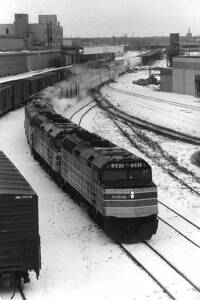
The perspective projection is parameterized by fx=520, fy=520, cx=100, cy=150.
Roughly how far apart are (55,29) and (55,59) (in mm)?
68445

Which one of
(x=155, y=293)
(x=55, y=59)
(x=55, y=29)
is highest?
(x=55, y=29)

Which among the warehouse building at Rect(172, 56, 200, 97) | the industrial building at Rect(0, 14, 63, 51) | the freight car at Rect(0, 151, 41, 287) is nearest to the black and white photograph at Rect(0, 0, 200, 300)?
the freight car at Rect(0, 151, 41, 287)

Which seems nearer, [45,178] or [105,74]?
[45,178]

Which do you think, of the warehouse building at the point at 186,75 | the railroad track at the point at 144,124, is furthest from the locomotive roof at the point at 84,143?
the warehouse building at the point at 186,75

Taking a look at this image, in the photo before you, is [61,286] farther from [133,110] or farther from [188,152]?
[133,110]

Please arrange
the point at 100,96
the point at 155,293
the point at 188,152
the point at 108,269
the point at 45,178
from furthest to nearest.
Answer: the point at 100,96 < the point at 188,152 < the point at 45,178 < the point at 108,269 < the point at 155,293

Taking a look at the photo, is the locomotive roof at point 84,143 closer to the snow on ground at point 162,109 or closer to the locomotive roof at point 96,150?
the locomotive roof at point 96,150

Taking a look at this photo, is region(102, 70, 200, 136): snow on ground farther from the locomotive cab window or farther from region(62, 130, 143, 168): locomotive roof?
the locomotive cab window

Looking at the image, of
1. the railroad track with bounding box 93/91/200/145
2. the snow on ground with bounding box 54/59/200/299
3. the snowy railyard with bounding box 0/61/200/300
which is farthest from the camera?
the railroad track with bounding box 93/91/200/145

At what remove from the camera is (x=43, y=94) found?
152 ft

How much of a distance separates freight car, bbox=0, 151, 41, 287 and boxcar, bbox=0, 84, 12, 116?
32045mm

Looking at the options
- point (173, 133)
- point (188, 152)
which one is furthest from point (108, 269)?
point (173, 133)

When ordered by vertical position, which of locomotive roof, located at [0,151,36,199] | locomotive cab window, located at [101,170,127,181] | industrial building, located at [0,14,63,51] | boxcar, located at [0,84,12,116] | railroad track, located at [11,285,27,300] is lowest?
railroad track, located at [11,285,27,300]

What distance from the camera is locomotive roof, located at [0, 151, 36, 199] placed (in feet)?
44.4
